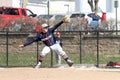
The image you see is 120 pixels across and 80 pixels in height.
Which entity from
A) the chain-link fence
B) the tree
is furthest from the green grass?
the tree

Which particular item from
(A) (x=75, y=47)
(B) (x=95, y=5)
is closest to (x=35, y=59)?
(A) (x=75, y=47)

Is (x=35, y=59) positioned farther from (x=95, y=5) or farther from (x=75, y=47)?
(x=95, y=5)

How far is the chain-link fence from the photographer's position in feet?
83.4

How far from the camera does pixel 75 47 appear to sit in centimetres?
2653

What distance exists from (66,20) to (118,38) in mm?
6692

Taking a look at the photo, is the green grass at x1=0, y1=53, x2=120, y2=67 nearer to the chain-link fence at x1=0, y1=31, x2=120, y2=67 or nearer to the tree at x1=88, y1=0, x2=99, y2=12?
the chain-link fence at x1=0, y1=31, x2=120, y2=67

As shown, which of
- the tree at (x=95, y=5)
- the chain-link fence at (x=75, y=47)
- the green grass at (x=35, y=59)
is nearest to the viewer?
the green grass at (x=35, y=59)

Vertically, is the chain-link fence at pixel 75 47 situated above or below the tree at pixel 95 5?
below

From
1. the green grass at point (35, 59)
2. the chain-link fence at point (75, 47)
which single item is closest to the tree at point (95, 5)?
the chain-link fence at point (75, 47)

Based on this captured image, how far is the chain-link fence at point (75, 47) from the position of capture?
1000 inches

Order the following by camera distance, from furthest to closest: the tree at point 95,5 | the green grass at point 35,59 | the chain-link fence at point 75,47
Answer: the tree at point 95,5, the chain-link fence at point 75,47, the green grass at point 35,59

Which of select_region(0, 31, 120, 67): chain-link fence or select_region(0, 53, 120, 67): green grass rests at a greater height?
select_region(0, 31, 120, 67): chain-link fence

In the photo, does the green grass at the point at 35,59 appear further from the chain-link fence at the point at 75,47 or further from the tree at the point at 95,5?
the tree at the point at 95,5

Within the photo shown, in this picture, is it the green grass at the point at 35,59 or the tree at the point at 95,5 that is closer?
the green grass at the point at 35,59
